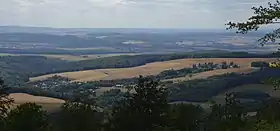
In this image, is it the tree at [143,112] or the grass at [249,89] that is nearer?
the tree at [143,112]

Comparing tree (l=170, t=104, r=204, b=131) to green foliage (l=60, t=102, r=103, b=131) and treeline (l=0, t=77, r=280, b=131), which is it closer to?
treeline (l=0, t=77, r=280, b=131)

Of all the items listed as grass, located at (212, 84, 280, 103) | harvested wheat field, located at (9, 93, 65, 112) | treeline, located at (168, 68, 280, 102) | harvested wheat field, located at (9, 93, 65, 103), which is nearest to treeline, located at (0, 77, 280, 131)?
harvested wheat field, located at (9, 93, 65, 112)

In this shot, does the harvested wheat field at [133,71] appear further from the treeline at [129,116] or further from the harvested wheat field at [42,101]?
the treeline at [129,116]

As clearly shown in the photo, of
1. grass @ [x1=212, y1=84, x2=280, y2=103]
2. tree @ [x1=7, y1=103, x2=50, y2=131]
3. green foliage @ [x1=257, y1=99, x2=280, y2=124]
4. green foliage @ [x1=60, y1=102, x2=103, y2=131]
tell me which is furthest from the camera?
grass @ [x1=212, y1=84, x2=280, y2=103]

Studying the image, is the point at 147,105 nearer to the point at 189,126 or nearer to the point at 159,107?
the point at 159,107

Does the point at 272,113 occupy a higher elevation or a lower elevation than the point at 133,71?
higher

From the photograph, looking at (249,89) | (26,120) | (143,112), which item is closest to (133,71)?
(249,89)

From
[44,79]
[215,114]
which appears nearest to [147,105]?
[215,114]

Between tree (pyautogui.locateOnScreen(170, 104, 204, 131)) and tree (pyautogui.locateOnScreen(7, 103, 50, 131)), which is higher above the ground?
tree (pyautogui.locateOnScreen(7, 103, 50, 131))

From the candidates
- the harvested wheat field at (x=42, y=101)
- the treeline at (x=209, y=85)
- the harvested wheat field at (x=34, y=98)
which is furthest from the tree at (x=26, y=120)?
the treeline at (x=209, y=85)

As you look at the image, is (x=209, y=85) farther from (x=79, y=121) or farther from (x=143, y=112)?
(x=143, y=112)

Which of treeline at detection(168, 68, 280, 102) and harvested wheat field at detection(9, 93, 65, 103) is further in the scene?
treeline at detection(168, 68, 280, 102)
